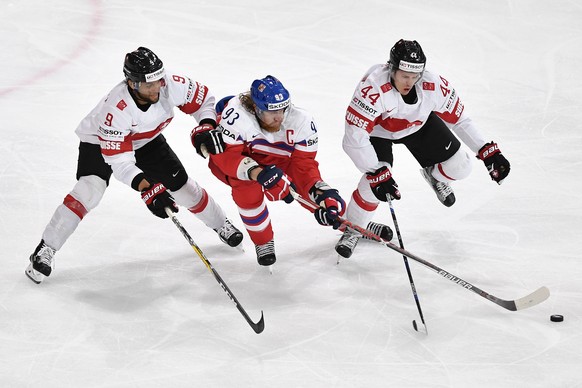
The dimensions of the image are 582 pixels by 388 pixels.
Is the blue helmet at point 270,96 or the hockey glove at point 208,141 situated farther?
the hockey glove at point 208,141

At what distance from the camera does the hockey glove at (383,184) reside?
14.5 feet

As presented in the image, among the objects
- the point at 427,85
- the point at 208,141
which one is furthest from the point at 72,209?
the point at 427,85

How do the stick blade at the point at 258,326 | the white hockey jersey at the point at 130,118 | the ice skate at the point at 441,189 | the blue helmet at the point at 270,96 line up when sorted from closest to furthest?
the stick blade at the point at 258,326 < the blue helmet at the point at 270,96 < the white hockey jersey at the point at 130,118 < the ice skate at the point at 441,189

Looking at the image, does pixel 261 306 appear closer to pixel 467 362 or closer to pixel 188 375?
pixel 188 375

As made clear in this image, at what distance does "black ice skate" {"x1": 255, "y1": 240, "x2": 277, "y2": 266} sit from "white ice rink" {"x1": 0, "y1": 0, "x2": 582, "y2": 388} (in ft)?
0.25

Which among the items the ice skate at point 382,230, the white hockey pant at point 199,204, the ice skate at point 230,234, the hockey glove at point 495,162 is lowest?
the ice skate at point 230,234

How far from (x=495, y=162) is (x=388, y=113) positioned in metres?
0.62

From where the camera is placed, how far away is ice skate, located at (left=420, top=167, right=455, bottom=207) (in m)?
4.96

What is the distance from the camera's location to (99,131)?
4.34 meters

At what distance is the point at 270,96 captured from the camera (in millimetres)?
4188

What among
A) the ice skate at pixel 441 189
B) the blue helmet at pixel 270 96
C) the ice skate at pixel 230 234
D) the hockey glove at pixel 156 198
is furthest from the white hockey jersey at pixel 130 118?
the ice skate at pixel 441 189

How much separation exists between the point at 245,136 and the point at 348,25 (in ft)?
11.2

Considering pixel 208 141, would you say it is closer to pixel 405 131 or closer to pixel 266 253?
pixel 266 253

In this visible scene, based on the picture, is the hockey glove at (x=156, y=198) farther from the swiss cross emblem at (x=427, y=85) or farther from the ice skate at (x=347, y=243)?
the swiss cross emblem at (x=427, y=85)
